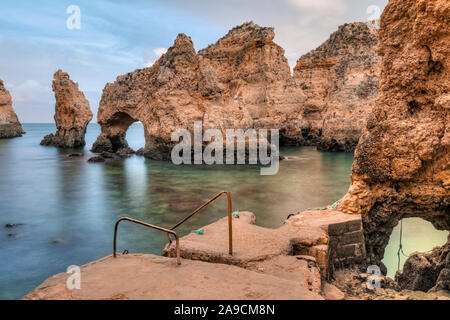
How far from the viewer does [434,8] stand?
188 inches

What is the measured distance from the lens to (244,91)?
34594 mm

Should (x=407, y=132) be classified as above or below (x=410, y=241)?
above

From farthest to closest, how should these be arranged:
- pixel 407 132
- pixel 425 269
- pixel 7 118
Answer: pixel 7 118 < pixel 425 269 < pixel 407 132

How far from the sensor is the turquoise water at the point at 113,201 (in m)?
6.93

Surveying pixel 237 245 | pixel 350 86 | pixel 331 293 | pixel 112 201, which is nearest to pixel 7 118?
pixel 112 201

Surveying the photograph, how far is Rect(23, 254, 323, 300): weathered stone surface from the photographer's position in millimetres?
2758

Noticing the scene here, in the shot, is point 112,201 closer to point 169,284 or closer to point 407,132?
point 169,284

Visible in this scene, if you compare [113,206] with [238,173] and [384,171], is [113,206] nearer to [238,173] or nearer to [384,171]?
[238,173]

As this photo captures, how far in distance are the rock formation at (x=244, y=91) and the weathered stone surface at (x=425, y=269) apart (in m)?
14.5

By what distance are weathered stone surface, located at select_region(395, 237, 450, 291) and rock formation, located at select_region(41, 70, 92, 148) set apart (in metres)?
35.6

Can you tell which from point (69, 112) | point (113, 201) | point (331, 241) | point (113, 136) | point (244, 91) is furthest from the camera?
point (244, 91)

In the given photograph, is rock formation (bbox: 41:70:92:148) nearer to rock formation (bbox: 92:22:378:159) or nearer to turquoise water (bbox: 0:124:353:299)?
rock formation (bbox: 92:22:378:159)

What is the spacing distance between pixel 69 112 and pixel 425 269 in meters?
36.7
